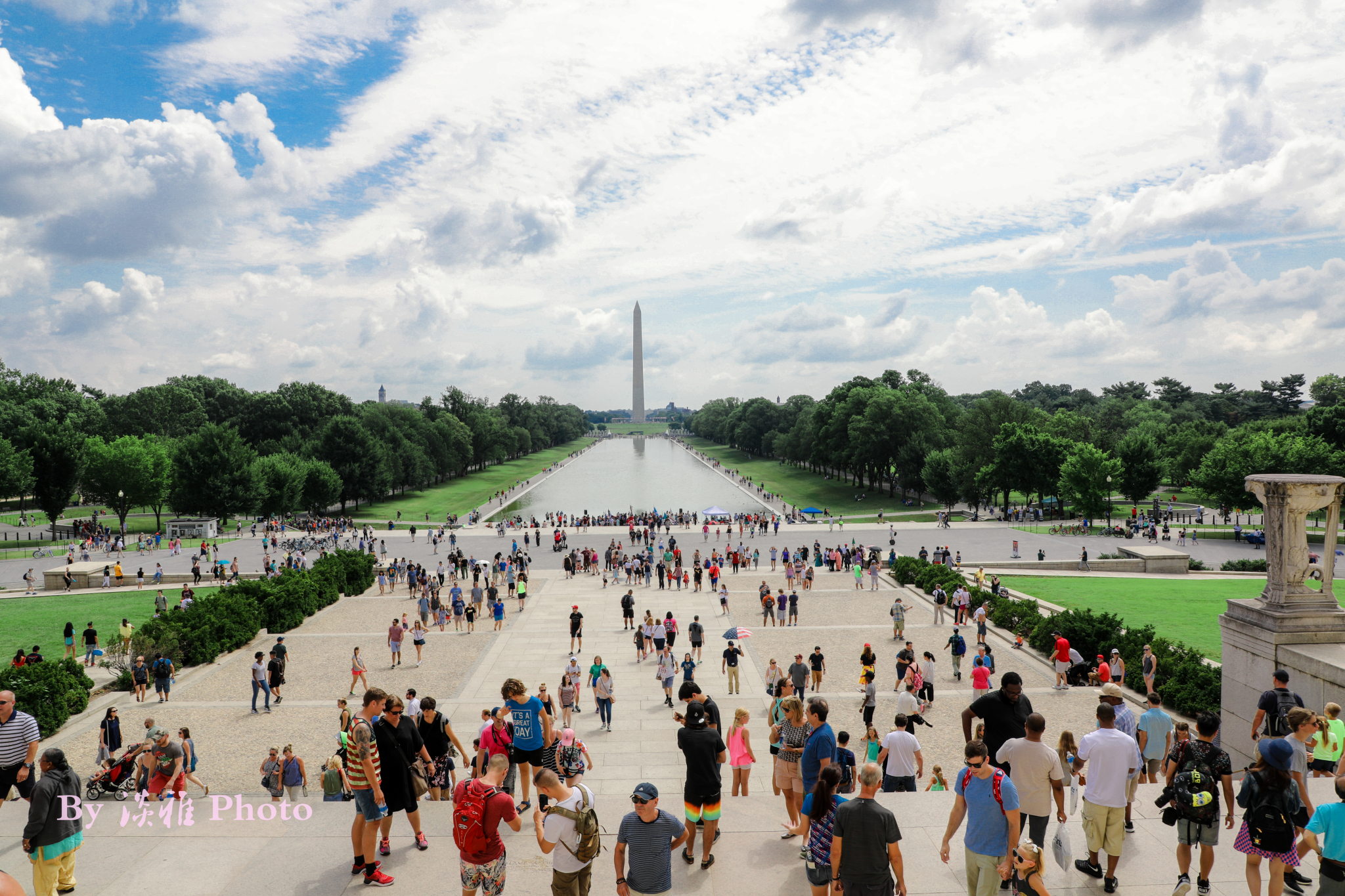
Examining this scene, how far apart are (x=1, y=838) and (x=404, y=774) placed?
4477 millimetres

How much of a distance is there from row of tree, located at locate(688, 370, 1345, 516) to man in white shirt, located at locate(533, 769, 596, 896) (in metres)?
52.9

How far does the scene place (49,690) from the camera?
1650 centimetres

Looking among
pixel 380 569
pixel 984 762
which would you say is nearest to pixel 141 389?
pixel 380 569

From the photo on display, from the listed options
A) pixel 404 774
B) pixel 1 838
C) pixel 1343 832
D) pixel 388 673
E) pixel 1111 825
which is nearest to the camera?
pixel 1343 832

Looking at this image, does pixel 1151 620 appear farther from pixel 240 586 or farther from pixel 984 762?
pixel 240 586

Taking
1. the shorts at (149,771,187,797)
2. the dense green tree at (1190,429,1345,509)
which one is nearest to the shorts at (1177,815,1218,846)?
the shorts at (149,771,187,797)

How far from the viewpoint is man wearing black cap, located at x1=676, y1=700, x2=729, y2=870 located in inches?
278

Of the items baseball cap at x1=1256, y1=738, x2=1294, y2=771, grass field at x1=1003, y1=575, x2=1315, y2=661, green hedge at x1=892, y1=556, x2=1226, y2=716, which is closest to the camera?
baseball cap at x1=1256, y1=738, x2=1294, y2=771

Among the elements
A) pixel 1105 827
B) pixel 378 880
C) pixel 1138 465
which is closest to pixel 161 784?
pixel 378 880

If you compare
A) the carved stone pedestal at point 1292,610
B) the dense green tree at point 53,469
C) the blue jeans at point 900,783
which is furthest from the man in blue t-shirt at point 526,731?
the dense green tree at point 53,469

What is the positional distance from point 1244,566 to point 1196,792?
36.7 m

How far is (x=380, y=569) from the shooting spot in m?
Answer: 35.3

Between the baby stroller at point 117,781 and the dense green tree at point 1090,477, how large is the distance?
52398mm

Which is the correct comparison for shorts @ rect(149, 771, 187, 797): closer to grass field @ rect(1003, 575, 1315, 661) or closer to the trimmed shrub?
grass field @ rect(1003, 575, 1315, 661)
